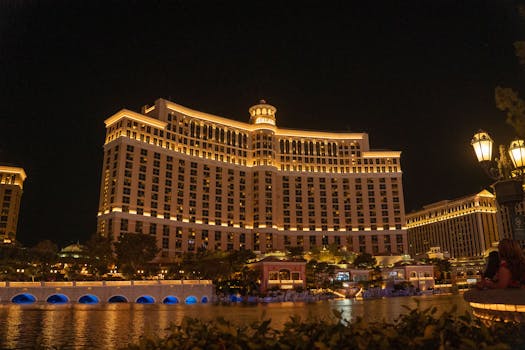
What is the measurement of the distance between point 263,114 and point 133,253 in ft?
246

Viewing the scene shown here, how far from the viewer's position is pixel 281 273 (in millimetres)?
94312

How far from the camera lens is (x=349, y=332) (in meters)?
5.34

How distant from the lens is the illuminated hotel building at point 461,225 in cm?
16088

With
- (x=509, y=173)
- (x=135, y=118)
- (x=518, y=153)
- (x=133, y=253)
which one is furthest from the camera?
(x=135, y=118)

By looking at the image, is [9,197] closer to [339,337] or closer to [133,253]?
[133,253]

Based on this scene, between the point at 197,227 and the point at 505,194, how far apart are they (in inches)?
4595

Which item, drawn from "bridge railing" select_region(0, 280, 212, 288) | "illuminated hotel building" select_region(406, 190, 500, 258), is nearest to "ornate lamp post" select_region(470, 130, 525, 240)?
"bridge railing" select_region(0, 280, 212, 288)

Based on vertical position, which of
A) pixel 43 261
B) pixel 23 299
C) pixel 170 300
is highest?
pixel 43 261

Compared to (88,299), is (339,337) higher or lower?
higher

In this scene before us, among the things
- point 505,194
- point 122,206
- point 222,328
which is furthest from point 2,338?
point 122,206

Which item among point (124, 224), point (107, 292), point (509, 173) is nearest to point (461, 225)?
point (124, 224)

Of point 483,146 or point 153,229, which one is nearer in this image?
point 483,146

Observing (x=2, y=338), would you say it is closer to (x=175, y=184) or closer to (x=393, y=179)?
(x=175, y=184)

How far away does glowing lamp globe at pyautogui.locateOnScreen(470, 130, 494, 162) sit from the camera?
14367 mm
